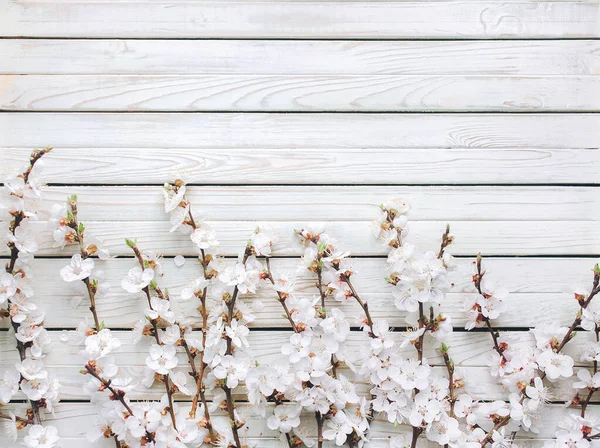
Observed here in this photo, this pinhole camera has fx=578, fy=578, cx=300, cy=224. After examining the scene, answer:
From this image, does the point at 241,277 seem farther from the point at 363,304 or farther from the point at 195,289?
the point at 363,304

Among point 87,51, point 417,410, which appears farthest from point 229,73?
point 417,410

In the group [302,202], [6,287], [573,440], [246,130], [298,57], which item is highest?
[298,57]

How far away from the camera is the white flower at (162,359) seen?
1.21 metres

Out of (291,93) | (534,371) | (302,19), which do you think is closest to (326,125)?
(291,93)

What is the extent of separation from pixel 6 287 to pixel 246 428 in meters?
0.59

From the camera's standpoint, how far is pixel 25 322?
4.05 ft

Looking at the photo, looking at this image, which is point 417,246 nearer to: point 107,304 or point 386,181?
point 386,181

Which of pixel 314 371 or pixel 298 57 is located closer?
pixel 314 371

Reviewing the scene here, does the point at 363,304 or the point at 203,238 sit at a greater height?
the point at 203,238

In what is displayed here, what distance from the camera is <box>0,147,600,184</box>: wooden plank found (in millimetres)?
1279

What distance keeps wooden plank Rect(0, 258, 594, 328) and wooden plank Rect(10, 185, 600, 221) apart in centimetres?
10

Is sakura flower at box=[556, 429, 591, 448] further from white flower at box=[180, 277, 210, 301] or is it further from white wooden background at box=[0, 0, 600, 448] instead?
white flower at box=[180, 277, 210, 301]

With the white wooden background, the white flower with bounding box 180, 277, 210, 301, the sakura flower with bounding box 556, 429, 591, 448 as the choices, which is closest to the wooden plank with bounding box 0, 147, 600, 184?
the white wooden background

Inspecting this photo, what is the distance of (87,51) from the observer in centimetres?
129
